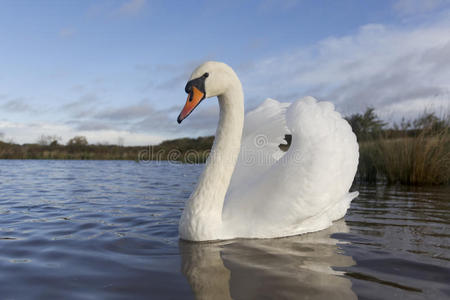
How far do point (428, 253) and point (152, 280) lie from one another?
250 cm

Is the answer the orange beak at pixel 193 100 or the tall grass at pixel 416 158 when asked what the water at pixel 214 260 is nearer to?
the orange beak at pixel 193 100

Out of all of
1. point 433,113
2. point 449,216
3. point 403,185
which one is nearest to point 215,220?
point 449,216

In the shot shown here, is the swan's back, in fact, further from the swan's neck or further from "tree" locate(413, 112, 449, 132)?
"tree" locate(413, 112, 449, 132)

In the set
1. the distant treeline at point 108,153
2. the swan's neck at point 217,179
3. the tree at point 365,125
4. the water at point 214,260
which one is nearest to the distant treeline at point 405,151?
the tree at point 365,125

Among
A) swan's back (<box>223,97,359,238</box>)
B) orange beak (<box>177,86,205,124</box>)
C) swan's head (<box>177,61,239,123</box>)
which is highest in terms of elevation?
swan's head (<box>177,61,239,123</box>)

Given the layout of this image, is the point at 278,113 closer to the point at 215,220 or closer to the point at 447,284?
the point at 215,220

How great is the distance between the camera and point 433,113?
9.48m

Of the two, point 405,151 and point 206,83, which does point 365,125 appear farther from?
point 206,83

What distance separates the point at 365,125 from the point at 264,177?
8899 mm

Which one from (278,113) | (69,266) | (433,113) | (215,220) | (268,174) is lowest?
(69,266)

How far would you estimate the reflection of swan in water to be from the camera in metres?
2.46

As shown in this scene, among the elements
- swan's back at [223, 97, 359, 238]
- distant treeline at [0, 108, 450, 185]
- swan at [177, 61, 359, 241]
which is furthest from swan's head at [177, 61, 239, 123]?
distant treeline at [0, 108, 450, 185]

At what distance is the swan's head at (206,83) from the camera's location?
3.28 metres

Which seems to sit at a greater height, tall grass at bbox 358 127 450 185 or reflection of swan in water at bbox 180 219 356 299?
tall grass at bbox 358 127 450 185
